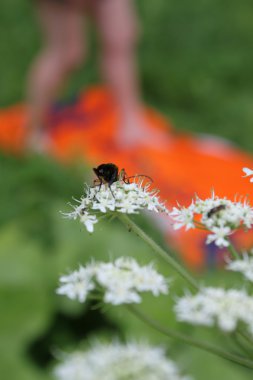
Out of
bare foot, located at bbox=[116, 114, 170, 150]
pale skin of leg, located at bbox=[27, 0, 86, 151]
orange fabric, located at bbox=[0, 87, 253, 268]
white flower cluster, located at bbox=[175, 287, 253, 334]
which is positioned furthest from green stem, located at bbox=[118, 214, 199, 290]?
pale skin of leg, located at bbox=[27, 0, 86, 151]

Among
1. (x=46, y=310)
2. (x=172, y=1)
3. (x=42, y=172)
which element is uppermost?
(x=172, y=1)

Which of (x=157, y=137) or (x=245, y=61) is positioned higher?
(x=245, y=61)

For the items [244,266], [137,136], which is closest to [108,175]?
[244,266]

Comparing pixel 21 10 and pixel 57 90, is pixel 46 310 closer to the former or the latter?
pixel 57 90

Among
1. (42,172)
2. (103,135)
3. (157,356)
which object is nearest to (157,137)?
(103,135)

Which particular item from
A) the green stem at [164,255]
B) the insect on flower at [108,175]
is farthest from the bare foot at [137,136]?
the green stem at [164,255]

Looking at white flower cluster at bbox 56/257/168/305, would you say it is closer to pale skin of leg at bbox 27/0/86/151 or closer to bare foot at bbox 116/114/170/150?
bare foot at bbox 116/114/170/150

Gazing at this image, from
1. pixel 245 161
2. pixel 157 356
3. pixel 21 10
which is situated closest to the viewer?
pixel 157 356
